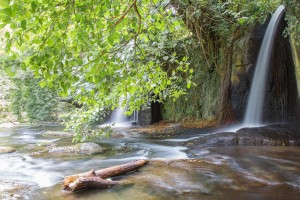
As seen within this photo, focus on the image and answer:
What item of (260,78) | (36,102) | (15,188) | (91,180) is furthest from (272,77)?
(36,102)

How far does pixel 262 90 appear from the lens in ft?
38.4

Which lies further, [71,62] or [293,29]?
[293,29]

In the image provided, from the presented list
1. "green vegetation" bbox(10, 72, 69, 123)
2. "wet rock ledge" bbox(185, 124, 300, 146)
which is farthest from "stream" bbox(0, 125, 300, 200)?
"green vegetation" bbox(10, 72, 69, 123)

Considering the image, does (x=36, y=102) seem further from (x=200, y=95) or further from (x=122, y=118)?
(x=200, y=95)

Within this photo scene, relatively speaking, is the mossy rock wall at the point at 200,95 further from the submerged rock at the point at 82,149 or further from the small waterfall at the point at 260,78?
the submerged rock at the point at 82,149

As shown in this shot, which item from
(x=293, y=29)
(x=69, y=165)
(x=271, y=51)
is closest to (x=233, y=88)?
(x=271, y=51)

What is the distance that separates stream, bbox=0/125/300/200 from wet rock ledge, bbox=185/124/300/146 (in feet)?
1.29

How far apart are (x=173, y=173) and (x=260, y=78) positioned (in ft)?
23.9

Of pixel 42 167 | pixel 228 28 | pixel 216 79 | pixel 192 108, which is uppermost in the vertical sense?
pixel 228 28

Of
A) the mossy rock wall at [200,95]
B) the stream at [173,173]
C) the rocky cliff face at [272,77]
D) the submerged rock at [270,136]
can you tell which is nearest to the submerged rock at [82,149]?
the stream at [173,173]

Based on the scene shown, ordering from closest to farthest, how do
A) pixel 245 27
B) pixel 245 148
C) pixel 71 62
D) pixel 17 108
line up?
pixel 71 62, pixel 245 148, pixel 245 27, pixel 17 108

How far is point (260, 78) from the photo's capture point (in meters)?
11.7

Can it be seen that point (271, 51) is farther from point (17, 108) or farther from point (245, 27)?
point (17, 108)

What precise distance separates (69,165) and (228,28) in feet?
24.5
